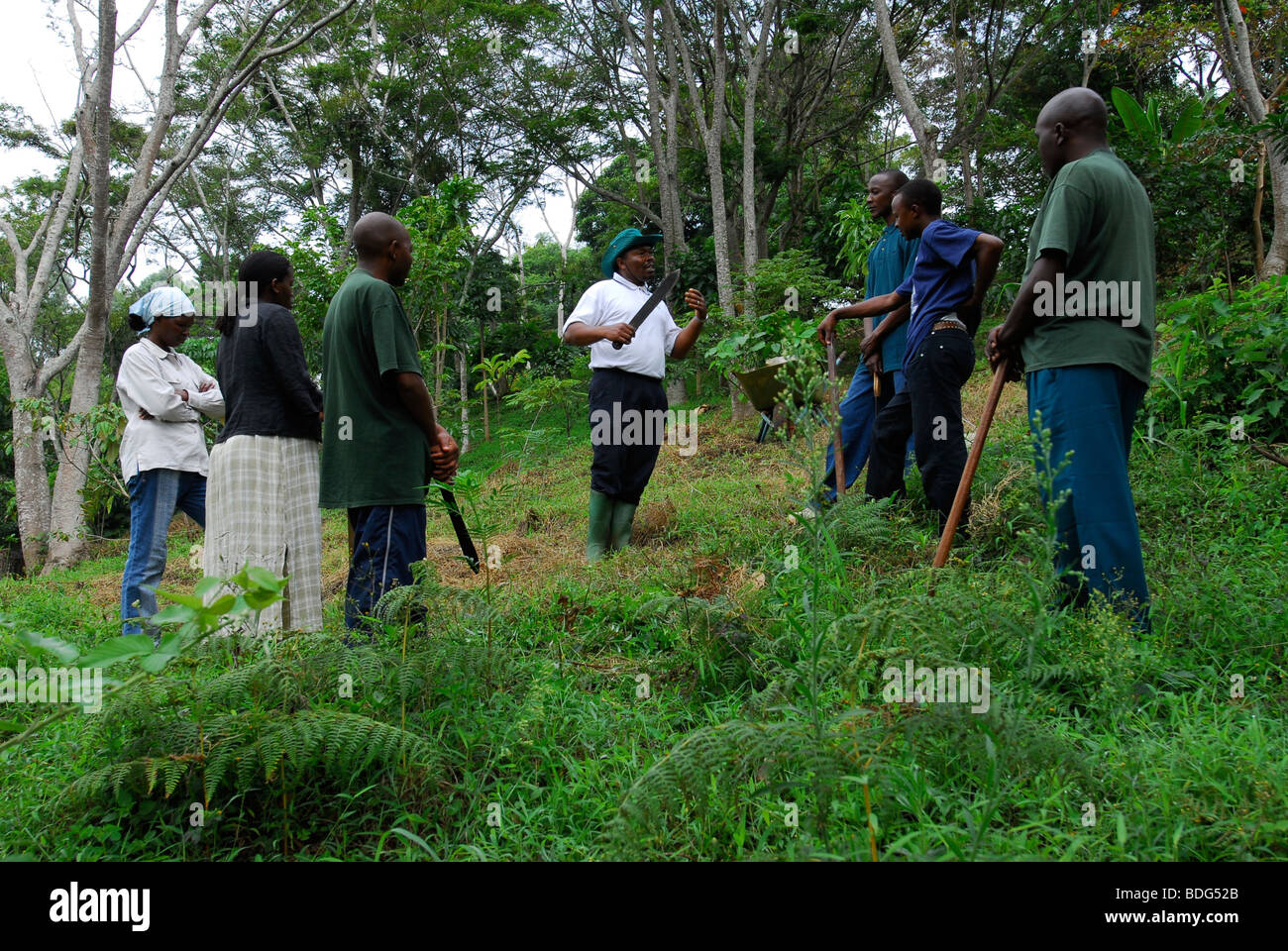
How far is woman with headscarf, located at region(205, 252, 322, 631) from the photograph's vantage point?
129 inches

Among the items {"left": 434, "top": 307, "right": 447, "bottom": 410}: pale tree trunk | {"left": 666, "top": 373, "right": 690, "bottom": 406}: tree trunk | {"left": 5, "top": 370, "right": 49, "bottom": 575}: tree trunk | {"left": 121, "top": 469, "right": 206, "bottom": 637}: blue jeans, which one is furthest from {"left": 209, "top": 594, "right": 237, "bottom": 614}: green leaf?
{"left": 666, "top": 373, "right": 690, "bottom": 406}: tree trunk

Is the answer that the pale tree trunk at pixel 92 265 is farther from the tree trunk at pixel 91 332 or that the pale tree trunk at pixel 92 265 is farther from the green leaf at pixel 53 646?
the green leaf at pixel 53 646

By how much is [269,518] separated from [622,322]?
2.15 m

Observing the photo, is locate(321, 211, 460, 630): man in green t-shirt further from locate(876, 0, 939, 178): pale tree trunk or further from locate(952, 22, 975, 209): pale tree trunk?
locate(952, 22, 975, 209): pale tree trunk

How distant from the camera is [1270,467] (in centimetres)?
454

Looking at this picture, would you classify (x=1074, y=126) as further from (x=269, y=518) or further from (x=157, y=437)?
(x=157, y=437)

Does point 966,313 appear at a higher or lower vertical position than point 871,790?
higher

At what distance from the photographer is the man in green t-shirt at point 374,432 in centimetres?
308

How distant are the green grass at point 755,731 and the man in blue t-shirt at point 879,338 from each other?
1.15 meters

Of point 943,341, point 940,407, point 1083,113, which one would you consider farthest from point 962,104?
point 1083,113

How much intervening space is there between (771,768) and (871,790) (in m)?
0.23

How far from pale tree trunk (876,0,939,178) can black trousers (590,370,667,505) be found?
16.1 ft
